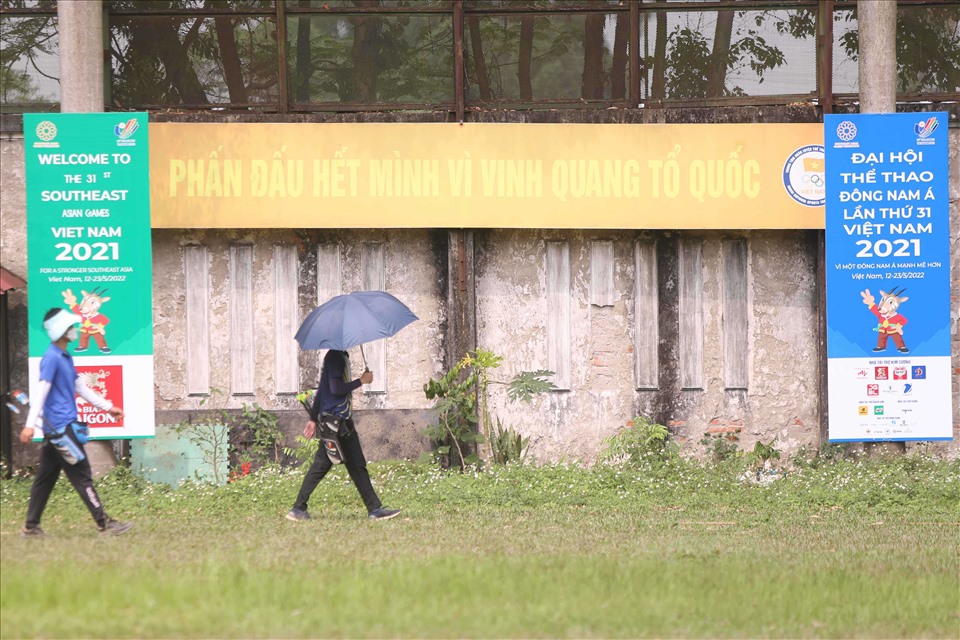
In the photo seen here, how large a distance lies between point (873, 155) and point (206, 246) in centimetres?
774

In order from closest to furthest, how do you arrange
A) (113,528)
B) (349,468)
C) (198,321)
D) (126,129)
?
(113,528)
(349,468)
(126,129)
(198,321)

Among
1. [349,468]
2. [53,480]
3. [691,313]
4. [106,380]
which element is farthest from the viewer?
[691,313]

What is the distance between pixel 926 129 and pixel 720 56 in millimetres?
2516

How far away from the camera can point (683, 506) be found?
38.9 ft

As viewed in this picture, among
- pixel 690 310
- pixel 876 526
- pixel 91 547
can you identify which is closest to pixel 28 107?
pixel 91 547

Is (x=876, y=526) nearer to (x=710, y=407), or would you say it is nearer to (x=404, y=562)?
(x=710, y=407)

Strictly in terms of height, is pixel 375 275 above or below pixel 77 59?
below

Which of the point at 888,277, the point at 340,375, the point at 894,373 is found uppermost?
the point at 888,277

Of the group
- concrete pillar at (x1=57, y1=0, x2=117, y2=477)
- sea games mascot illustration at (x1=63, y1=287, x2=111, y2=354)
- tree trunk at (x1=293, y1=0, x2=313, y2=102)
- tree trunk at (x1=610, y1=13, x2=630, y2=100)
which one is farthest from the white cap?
tree trunk at (x1=610, y1=13, x2=630, y2=100)

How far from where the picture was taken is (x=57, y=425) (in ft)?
30.8

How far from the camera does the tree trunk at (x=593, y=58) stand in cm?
1410

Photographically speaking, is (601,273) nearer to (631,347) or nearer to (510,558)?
(631,347)

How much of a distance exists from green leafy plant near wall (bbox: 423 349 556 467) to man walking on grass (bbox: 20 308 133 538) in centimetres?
472

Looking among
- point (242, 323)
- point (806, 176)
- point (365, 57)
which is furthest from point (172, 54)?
point (806, 176)
